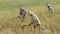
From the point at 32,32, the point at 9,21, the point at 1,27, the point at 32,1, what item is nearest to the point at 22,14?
the point at 9,21

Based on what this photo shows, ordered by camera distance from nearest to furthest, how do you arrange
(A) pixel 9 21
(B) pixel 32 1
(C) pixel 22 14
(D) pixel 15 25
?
1. (D) pixel 15 25
2. (A) pixel 9 21
3. (C) pixel 22 14
4. (B) pixel 32 1

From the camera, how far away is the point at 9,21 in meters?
14.0

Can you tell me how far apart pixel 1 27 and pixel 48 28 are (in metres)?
2.32

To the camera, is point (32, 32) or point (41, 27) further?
point (41, 27)

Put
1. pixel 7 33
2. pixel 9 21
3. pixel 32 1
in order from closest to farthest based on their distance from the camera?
pixel 7 33, pixel 9 21, pixel 32 1

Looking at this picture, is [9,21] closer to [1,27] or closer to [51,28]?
[1,27]

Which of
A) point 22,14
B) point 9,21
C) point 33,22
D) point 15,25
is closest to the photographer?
point 33,22

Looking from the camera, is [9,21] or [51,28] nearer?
[51,28]

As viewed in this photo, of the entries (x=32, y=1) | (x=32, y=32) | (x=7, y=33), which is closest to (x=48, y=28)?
(x=32, y=32)

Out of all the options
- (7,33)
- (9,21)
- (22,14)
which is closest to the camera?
(7,33)

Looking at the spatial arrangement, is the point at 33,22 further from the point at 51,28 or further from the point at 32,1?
the point at 32,1

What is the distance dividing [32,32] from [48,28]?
1553 mm

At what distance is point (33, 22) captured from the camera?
1226 cm

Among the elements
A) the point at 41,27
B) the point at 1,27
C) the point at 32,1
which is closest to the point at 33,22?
the point at 41,27
